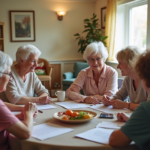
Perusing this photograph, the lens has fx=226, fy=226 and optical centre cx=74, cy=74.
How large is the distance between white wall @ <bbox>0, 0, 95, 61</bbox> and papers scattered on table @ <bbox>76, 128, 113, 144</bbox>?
15.9 feet

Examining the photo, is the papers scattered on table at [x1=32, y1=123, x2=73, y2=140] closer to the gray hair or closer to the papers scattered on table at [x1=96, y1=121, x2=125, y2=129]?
the papers scattered on table at [x1=96, y1=121, x2=125, y2=129]

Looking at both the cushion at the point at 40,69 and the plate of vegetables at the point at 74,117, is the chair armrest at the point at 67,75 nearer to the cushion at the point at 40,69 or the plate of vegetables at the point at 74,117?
the cushion at the point at 40,69

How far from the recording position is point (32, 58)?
2.31 metres

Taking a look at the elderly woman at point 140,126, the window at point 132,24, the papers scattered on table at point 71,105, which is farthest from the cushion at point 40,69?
the elderly woman at point 140,126

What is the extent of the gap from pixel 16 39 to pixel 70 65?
5.19 feet

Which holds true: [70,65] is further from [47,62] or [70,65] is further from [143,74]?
[143,74]

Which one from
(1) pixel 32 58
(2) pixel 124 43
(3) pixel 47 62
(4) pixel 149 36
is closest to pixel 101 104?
(1) pixel 32 58

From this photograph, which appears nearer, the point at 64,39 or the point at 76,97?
the point at 76,97

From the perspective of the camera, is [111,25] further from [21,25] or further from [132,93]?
[132,93]

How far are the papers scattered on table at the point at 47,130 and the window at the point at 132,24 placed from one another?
11.2 feet

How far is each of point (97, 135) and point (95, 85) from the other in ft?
4.04

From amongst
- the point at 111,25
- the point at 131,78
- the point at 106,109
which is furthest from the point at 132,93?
the point at 111,25

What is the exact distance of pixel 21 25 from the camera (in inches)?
227

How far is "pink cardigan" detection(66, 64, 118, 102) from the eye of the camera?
2369 millimetres
